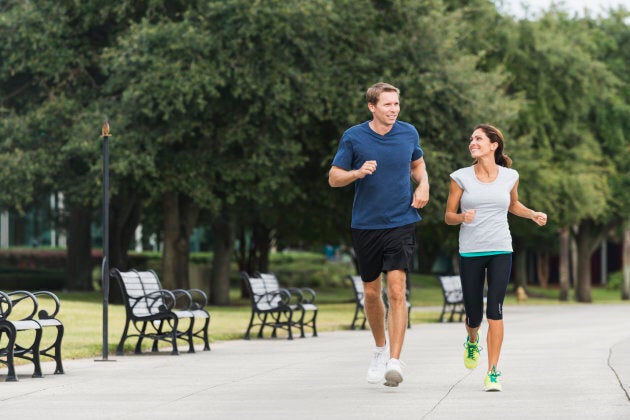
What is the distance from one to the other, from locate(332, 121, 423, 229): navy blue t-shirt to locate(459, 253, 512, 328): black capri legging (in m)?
0.55

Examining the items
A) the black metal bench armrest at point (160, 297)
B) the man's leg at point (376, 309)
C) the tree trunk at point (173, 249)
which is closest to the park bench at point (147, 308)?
the black metal bench armrest at point (160, 297)

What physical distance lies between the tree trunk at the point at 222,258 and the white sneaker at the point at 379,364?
28.9 m

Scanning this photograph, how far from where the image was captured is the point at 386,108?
10.2 metres

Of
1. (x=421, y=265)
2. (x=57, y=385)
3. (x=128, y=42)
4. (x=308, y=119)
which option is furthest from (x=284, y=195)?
(x=421, y=265)

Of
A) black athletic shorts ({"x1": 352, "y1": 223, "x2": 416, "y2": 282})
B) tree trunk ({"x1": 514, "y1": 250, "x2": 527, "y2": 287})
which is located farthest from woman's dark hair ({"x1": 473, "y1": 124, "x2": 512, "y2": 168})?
tree trunk ({"x1": 514, "y1": 250, "x2": 527, "y2": 287})

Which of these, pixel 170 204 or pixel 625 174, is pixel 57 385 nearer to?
pixel 170 204

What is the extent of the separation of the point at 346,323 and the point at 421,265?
4699 cm

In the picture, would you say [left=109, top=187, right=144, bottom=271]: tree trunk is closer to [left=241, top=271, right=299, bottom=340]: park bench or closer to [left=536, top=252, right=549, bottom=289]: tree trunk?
[left=241, top=271, right=299, bottom=340]: park bench

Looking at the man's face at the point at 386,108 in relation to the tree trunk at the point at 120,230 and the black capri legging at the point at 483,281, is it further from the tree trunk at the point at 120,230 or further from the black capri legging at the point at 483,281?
the tree trunk at the point at 120,230

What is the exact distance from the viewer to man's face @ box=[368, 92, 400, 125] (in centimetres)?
1020

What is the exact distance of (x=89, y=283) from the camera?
147 feet

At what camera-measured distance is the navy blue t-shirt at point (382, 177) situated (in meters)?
10.2

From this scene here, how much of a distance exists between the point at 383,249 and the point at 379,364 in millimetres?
836

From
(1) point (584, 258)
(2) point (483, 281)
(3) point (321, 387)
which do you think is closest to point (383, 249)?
(2) point (483, 281)
